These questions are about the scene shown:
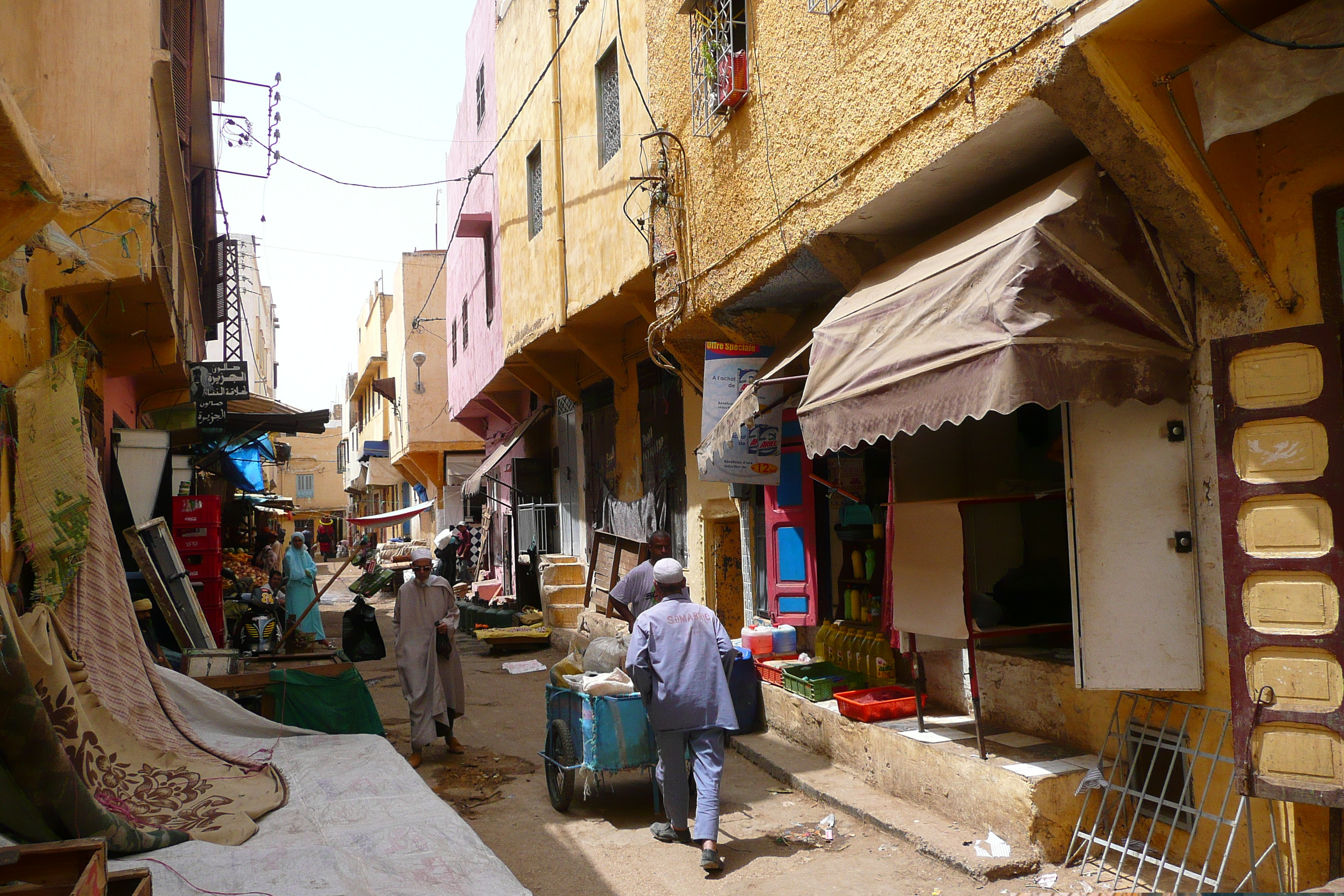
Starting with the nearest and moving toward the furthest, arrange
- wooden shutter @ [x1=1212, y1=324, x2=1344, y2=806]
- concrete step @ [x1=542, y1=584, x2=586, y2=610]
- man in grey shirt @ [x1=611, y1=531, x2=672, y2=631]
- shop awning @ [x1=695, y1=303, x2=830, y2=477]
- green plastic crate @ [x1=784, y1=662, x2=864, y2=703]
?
wooden shutter @ [x1=1212, y1=324, x2=1344, y2=806] → shop awning @ [x1=695, y1=303, x2=830, y2=477] → green plastic crate @ [x1=784, y1=662, x2=864, y2=703] → man in grey shirt @ [x1=611, y1=531, x2=672, y2=631] → concrete step @ [x1=542, y1=584, x2=586, y2=610]

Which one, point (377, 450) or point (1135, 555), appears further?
point (377, 450)

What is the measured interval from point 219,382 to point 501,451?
6943 mm

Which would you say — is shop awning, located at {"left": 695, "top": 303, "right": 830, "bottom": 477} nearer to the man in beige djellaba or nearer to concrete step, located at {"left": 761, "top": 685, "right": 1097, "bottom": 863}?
concrete step, located at {"left": 761, "top": 685, "right": 1097, "bottom": 863}

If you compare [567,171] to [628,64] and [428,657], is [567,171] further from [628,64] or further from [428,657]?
[428,657]

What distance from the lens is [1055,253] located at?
14.9ft

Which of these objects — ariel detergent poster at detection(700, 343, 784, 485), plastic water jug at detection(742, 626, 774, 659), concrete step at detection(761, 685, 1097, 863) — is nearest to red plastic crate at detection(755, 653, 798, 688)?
plastic water jug at detection(742, 626, 774, 659)

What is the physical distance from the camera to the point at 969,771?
17.8 feet

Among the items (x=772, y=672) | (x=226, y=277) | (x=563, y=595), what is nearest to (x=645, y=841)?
(x=772, y=672)

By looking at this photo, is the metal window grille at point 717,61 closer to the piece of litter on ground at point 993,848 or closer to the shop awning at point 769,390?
the shop awning at point 769,390

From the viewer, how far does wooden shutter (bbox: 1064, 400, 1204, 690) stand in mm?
4723

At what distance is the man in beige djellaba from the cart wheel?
5.78ft

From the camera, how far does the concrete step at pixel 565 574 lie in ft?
49.6

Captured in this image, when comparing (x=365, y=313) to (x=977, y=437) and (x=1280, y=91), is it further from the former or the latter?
(x=1280, y=91)

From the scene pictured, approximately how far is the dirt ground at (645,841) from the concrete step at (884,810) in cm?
6
